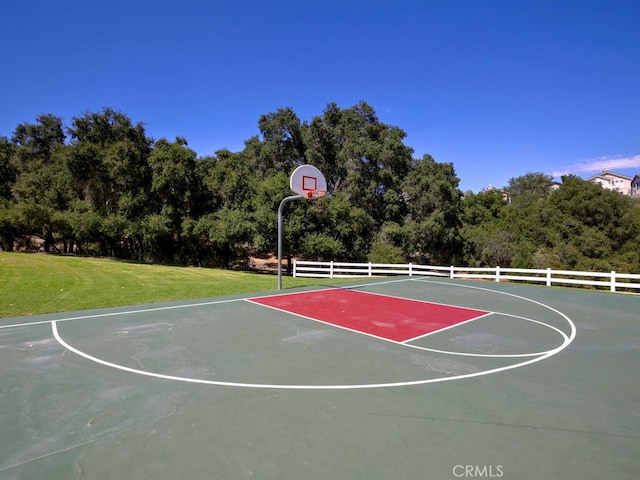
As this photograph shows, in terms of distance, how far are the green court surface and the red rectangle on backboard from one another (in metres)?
0.22

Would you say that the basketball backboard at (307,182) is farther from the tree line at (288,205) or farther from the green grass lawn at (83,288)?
the tree line at (288,205)

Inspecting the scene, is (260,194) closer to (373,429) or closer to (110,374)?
(110,374)

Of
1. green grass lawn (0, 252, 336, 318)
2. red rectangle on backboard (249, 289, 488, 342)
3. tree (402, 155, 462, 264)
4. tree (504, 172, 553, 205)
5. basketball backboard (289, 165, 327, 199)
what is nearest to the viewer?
red rectangle on backboard (249, 289, 488, 342)

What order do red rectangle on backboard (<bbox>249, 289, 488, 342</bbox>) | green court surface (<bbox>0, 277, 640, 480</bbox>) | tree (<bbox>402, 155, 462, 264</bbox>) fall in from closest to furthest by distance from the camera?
green court surface (<bbox>0, 277, 640, 480</bbox>) → red rectangle on backboard (<bbox>249, 289, 488, 342</bbox>) → tree (<bbox>402, 155, 462, 264</bbox>)

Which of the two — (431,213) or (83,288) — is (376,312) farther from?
(431,213)

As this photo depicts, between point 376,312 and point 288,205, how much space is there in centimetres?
1741

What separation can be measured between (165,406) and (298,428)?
69.9 inches

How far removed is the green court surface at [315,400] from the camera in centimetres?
336

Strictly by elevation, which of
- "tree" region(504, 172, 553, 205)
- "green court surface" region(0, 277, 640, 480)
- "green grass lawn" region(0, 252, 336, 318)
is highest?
"tree" region(504, 172, 553, 205)

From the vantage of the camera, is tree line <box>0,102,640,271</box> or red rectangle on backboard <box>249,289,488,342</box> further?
tree line <box>0,102,640,271</box>

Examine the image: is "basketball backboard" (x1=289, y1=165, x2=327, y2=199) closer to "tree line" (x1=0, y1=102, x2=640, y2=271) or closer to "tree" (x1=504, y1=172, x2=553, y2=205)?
"tree line" (x1=0, y1=102, x2=640, y2=271)

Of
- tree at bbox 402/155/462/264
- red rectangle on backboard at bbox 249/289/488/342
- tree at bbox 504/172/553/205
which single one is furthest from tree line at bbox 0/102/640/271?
tree at bbox 504/172/553/205

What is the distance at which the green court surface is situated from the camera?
3359mm

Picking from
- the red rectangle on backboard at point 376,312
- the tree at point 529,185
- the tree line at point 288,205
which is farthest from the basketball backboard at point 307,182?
the tree at point 529,185
